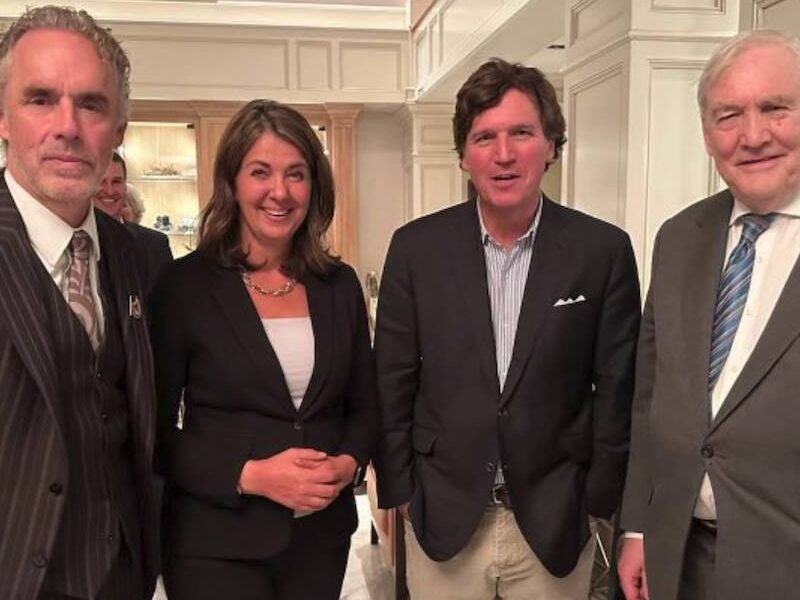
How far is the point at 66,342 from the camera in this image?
3.79ft

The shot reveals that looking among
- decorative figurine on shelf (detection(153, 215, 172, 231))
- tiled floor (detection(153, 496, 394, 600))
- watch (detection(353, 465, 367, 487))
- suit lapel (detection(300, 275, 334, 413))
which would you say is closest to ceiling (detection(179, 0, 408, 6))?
decorative figurine on shelf (detection(153, 215, 172, 231))

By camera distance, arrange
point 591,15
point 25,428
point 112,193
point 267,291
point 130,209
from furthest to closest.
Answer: point 130,209 < point 112,193 < point 591,15 < point 267,291 < point 25,428

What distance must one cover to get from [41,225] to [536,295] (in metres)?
0.94

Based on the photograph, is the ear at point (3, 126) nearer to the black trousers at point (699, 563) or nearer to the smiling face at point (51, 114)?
the smiling face at point (51, 114)

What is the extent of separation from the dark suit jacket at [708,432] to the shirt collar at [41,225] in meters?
1.08

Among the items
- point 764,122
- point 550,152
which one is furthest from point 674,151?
point 764,122

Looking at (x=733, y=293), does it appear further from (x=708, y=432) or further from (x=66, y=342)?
(x=66, y=342)

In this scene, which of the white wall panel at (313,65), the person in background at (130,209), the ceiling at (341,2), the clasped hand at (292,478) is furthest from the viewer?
the white wall panel at (313,65)

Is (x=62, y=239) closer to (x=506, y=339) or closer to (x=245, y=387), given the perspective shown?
(x=245, y=387)

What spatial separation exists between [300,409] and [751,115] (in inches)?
39.1

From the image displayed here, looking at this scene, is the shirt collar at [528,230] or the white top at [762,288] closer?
the white top at [762,288]

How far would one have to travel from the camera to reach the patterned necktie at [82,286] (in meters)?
1.22

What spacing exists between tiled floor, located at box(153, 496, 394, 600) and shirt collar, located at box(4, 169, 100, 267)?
2.00 meters

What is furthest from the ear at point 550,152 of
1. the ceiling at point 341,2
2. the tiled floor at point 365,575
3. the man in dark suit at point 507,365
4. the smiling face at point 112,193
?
the ceiling at point 341,2
